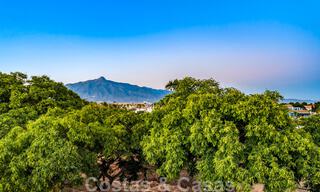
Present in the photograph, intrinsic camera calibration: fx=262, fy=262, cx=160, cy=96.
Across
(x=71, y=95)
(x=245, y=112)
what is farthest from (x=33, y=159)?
(x=71, y=95)

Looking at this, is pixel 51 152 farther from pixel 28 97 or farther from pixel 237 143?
pixel 28 97

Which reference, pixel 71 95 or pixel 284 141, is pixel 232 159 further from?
pixel 71 95

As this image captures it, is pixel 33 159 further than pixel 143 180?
No

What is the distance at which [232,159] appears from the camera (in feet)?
29.2

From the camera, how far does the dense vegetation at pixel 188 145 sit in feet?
28.9

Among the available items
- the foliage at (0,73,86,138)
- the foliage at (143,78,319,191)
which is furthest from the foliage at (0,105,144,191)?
the foliage at (0,73,86,138)

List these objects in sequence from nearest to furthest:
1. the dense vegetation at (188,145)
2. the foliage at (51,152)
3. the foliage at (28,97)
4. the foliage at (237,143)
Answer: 1. the foliage at (51,152)
2. the dense vegetation at (188,145)
3. the foliage at (237,143)
4. the foliage at (28,97)

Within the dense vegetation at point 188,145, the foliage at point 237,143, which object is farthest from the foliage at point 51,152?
the foliage at point 237,143

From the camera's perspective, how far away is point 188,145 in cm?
1054

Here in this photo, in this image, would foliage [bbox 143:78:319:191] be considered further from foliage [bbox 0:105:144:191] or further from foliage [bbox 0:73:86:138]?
foliage [bbox 0:73:86:138]

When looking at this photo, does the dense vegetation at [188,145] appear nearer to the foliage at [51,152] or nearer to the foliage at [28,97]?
the foliage at [51,152]

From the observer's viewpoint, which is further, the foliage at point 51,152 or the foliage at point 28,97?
the foliage at point 28,97

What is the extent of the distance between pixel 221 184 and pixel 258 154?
168cm

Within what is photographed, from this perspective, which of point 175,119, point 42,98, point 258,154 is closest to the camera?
point 258,154
